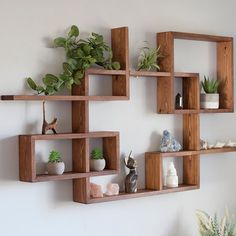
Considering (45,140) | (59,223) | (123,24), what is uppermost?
(123,24)

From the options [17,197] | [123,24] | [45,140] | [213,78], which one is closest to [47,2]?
[123,24]

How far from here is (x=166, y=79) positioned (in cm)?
329

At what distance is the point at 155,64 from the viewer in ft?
10.6

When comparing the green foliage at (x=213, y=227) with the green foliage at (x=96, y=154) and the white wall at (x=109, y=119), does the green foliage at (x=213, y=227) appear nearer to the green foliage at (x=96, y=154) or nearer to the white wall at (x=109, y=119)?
the white wall at (x=109, y=119)

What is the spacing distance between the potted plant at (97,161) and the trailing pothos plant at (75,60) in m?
0.38

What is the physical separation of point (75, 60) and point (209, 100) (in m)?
0.99

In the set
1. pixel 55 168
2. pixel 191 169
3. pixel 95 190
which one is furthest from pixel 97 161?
pixel 191 169

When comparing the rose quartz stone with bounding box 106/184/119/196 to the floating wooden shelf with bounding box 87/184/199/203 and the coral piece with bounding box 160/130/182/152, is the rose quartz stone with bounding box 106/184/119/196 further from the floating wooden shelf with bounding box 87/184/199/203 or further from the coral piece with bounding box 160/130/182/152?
the coral piece with bounding box 160/130/182/152

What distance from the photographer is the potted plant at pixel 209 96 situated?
11.5ft

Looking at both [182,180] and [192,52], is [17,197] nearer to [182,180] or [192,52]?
[182,180]

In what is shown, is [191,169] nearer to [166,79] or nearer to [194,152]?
[194,152]

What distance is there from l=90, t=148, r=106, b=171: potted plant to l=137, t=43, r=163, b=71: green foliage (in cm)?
56

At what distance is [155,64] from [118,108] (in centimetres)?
33

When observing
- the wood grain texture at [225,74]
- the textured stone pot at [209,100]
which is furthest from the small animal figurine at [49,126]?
the wood grain texture at [225,74]
